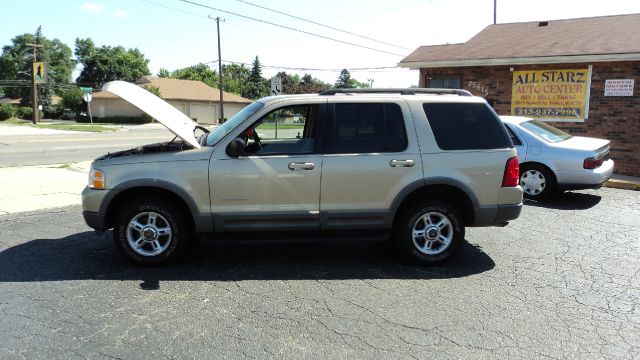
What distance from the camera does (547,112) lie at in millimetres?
13469

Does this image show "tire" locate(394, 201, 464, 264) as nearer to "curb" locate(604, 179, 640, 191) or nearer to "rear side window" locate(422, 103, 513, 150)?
"rear side window" locate(422, 103, 513, 150)

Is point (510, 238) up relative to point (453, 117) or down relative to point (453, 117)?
down

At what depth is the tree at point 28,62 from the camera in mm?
85188

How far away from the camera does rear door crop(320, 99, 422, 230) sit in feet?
16.1

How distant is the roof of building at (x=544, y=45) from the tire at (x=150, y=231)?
11399mm

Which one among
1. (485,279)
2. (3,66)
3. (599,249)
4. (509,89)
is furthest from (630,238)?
(3,66)

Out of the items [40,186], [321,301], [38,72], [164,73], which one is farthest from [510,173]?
[164,73]

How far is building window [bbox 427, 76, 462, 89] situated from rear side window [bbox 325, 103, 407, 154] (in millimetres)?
10283

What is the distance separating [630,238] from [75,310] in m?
6.50

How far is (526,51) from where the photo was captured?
44.5ft

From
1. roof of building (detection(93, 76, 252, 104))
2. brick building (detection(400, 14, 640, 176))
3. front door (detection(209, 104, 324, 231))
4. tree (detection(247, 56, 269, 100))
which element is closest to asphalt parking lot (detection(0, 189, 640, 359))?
front door (detection(209, 104, 324, 231))

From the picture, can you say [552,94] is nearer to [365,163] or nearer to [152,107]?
[365,163]

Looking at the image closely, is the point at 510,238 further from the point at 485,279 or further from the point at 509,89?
the point at 509,89

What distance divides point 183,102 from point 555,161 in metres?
57.4
